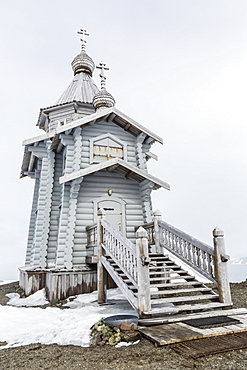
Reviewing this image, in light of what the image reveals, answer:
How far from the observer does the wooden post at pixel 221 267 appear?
724 cm

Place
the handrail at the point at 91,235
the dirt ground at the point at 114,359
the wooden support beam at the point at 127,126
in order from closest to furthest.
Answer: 1. the dirt ground at the point at 114,359
2. the handrail at the point at 91,235
3. the wooden support beam at the point at 127,126

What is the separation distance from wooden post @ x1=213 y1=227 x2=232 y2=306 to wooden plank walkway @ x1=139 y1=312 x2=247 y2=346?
1.41 metres

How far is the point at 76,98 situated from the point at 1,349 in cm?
1450

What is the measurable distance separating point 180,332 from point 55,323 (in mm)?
3326

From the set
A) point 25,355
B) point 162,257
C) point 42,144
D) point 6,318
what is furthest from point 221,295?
point 42,144

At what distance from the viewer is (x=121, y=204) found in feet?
40.8

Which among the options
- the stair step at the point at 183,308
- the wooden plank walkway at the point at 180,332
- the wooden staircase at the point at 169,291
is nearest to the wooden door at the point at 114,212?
the wooden staircase at the point at 169,291

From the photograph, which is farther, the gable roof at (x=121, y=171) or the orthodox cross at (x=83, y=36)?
the orthodox cross at (x=83, y=36)

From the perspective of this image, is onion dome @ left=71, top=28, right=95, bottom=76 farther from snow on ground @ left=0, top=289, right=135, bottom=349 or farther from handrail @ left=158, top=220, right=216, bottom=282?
snow on ground @ left=0, top=289, right=135, bottom=349

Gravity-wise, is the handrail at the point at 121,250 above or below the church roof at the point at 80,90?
below

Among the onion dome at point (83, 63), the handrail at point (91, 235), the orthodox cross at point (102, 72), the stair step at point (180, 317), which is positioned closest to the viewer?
the stair step at point (180, 317)

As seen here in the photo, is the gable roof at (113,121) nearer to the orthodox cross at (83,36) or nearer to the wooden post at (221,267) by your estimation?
the wooden post at (221,267)

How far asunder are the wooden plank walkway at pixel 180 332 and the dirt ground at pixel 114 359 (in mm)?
169

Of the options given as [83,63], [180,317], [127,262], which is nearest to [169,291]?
[180,317]
